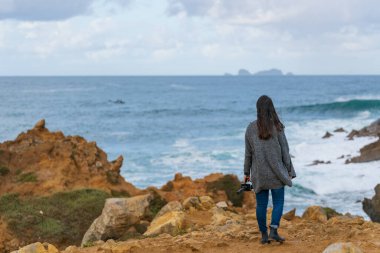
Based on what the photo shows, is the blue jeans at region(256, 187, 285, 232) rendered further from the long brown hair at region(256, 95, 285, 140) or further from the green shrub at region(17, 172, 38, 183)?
the green shrub at region(17, 172, 38, 183)

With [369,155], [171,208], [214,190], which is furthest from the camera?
[369,155]

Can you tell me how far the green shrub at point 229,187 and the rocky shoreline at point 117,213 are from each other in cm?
3

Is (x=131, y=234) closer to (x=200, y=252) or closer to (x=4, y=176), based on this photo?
(x=200, y=252)

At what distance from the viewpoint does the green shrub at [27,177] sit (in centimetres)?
1614

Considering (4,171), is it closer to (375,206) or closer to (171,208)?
(171,208)

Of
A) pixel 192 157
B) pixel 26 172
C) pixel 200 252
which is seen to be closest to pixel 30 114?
pixel 192 157

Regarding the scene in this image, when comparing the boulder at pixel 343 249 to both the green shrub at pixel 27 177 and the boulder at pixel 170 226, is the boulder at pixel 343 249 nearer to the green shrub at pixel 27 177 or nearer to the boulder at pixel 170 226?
the boulder at pixel 170 226

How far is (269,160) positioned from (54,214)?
791 centimetres

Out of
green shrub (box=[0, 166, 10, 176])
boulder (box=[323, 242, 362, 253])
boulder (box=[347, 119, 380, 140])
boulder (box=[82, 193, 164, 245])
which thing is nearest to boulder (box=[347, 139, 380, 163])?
boulder (box=[347, 119, 380, 140])

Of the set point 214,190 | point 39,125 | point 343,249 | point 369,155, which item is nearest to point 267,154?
point 343,249

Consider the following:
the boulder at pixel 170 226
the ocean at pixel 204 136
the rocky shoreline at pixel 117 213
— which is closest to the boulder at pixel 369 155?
the ocean at pixel 204 136

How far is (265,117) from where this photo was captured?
302 inches

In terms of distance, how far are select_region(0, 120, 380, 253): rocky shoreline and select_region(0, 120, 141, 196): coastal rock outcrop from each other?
3 cm

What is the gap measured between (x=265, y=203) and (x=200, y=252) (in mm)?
1174
